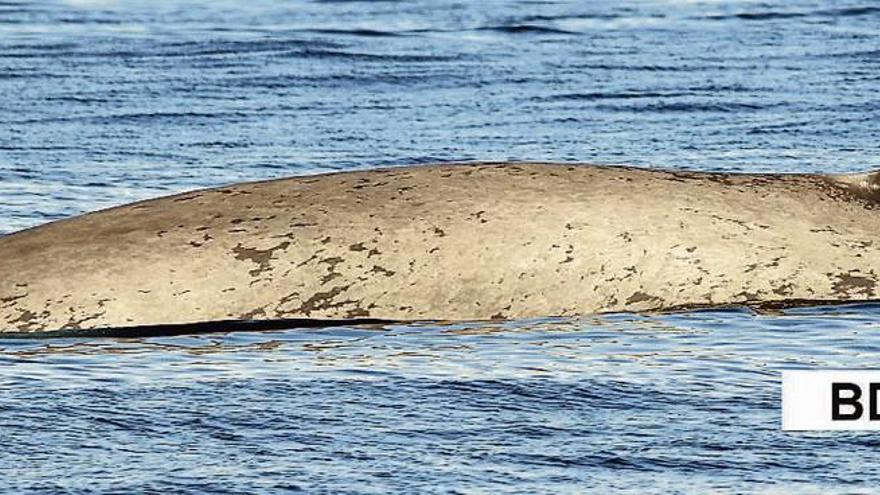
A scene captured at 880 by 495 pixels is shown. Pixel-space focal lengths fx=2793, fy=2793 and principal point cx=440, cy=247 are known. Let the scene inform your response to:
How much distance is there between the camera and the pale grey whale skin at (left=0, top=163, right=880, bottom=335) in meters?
11.9

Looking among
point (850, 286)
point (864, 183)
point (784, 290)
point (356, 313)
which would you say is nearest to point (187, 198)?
point (356, 313)

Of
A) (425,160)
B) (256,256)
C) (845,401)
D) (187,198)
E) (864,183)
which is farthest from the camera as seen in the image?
(425,160)

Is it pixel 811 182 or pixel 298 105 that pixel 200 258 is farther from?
pixel 298 105

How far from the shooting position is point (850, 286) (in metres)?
12.3

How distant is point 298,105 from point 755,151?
4.95m

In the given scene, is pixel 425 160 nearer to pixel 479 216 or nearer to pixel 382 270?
pixel 479 216

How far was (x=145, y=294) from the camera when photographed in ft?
38.9

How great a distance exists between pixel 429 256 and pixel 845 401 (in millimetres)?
2354

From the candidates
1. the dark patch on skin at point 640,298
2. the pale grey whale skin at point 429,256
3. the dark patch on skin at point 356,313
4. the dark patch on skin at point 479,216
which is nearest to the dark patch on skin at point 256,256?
the pale grey whale skin at point 429,256

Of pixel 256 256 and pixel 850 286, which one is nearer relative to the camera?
pixel 256 256

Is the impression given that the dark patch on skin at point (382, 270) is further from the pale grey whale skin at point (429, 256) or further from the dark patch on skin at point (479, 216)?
the dark patch on skin at point (479, 216)

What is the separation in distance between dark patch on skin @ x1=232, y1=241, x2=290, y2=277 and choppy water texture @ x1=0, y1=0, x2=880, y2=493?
30 centimetres

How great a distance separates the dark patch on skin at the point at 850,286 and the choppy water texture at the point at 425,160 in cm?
9

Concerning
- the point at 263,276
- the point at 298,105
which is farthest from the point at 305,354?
the point at 298,105
